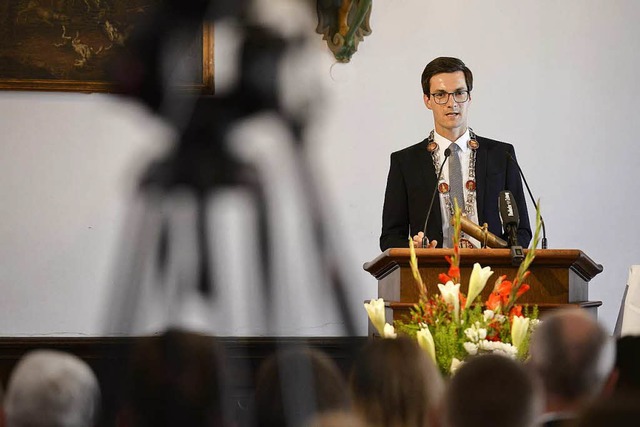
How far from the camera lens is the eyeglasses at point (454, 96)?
13.0 ft

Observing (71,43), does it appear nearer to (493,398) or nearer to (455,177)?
(455,177)

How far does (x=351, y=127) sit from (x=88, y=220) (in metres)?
1.59

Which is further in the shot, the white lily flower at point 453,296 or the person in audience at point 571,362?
the white lily flower at point 453,296

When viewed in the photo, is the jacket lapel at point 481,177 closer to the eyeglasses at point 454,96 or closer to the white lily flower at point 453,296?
the eyeglasses at point 454,96

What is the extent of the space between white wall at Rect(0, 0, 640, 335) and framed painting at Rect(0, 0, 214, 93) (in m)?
0.47

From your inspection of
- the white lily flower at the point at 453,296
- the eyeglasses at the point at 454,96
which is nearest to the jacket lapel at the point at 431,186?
the eyeglasses at the point at 454,96

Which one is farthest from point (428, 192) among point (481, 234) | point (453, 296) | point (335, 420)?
point (335, 420)

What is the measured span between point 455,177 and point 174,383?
3.47m

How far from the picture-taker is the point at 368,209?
5863 millimetres

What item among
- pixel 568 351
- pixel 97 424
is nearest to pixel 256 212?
pixel 97 424

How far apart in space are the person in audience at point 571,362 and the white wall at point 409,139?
3.68 m

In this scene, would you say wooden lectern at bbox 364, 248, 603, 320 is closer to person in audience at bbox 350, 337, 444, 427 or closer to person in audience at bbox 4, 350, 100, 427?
person in audience at bbox 350, 337, 444, 427

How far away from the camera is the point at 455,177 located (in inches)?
157

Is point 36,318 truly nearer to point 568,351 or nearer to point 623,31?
point 623,31
